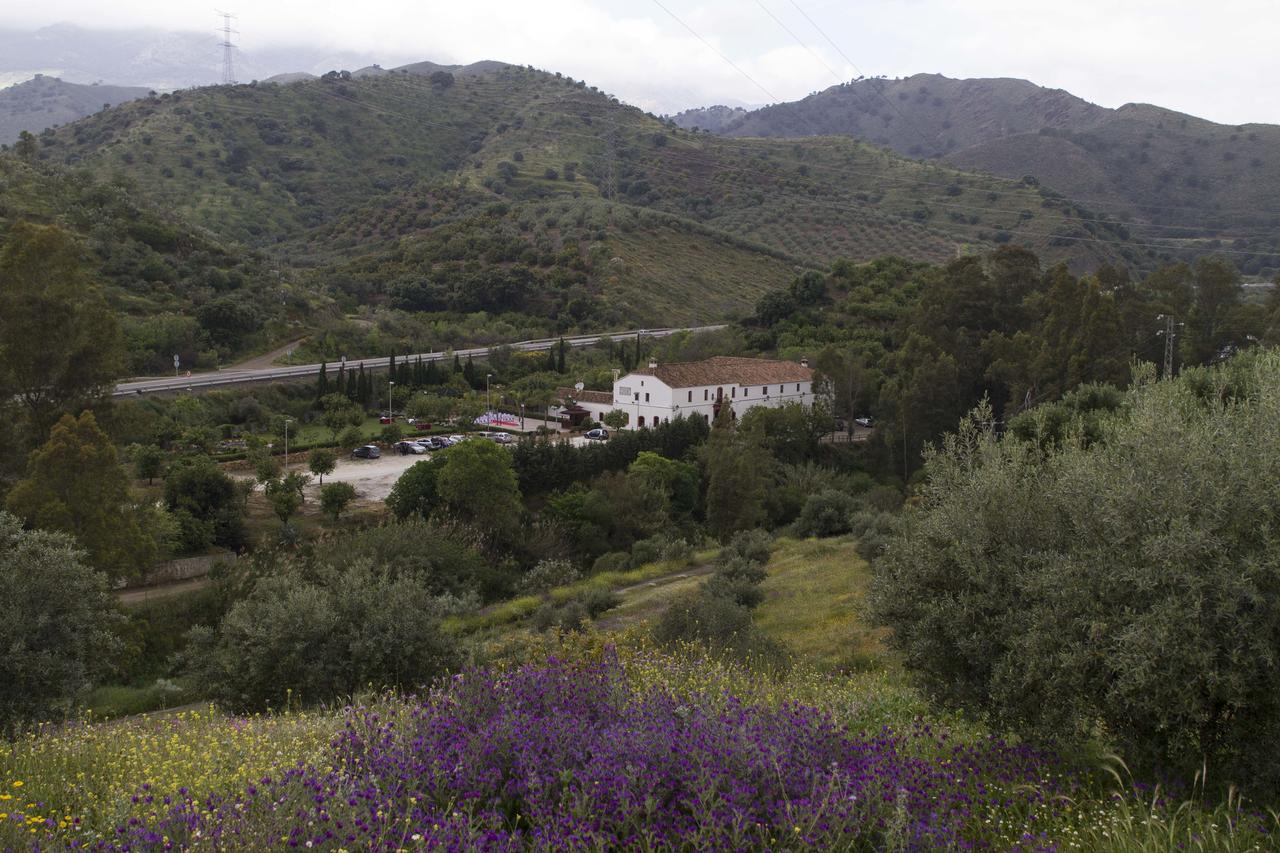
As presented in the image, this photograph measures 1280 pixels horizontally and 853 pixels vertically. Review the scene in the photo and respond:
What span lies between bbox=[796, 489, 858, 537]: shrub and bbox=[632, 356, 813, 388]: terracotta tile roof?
15944mm

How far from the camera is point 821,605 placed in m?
17.9

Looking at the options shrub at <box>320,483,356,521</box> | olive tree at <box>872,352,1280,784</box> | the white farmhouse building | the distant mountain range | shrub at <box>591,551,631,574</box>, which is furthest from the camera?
the distant mountain range

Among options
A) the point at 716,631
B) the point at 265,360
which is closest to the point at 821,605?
the point at 716,631

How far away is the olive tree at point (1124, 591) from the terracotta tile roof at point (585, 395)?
1579 inches

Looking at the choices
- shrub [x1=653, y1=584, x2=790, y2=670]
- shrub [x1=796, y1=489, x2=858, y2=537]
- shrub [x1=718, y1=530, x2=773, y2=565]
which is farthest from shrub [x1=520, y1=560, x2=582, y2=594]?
shrub [x1=653, y1=584, x2=790, y2=670]

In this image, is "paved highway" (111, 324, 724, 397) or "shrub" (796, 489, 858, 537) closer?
"shrub" (796, 489, 858, 537)

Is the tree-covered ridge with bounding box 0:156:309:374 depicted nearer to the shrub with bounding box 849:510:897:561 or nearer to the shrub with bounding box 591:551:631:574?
the shrub with bounding box 591:551:631:574

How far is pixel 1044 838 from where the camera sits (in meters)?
4.59

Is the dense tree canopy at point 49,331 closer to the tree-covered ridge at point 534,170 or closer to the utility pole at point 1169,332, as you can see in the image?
the utility pole at point 1169,332

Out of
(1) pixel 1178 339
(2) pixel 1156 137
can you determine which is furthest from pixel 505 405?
(2) pixel 1156 137

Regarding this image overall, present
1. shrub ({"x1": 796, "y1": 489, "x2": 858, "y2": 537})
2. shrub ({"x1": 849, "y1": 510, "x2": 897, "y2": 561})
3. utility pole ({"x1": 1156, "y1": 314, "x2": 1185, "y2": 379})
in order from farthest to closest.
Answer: utility pole ({"x1": 1156, "y1": 314, "x2": 1185, "y2": 379}), shrub ({"x1": 796, "y1": 489, "x2": 858, "y2": 537}), shrub ({"x1": 849, "y1": 510, "x2": 897, "y2": 561})

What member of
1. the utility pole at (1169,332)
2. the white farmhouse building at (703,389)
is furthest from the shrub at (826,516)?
the utility pole at (1169,332)

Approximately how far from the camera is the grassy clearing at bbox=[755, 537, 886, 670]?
43.8 ft

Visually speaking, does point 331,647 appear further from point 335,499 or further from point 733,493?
point 733,493
